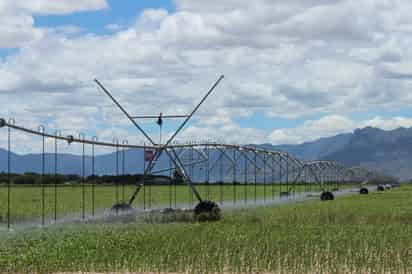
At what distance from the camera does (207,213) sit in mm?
39375

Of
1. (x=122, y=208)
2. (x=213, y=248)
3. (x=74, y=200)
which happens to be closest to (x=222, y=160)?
(x=74, y=200)

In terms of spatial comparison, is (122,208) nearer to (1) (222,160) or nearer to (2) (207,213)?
(2) (207,213)

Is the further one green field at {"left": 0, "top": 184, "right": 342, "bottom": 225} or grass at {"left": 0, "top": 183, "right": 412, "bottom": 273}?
green field at {"left": 0, "top": 184, "right": 342, "bottom": 225}

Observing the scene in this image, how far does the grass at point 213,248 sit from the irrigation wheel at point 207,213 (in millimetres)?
2431

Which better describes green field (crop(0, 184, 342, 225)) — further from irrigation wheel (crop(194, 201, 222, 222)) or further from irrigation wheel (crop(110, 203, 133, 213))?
irrigation wheel (crop(194, 201, 222, 222))

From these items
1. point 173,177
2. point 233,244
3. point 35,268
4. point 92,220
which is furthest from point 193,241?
point 173,177

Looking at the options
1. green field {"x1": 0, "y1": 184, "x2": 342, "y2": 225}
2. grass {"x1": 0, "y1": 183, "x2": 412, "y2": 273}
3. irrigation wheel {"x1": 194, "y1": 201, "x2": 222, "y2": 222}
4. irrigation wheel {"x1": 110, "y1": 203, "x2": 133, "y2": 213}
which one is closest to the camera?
grass {"x1": 0, "y1": 183, "x2": 412, "y2": 273}

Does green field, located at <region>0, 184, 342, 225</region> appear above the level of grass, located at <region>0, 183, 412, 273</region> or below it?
above

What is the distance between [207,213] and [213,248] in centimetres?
1424

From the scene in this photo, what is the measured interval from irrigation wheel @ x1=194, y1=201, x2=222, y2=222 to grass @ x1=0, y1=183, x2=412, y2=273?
243cm

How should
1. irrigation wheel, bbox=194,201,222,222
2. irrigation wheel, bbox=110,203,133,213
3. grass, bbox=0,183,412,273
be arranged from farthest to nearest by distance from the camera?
irrigation wheel, bbox=110,203,133,213 → irrigation wheel, bbox=194,201,222,222 → grass, bbox=0,183,412,273

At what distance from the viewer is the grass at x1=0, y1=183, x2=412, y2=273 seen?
814 inches

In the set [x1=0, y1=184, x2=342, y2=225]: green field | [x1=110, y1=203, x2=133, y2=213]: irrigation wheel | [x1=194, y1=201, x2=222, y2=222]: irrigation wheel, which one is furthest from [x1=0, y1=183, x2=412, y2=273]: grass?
[x1=110, y1=203, x2=133, y2=213]: irrigation wheel

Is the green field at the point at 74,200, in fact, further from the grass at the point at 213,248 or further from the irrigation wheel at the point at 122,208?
the grass at the point at 213,248
